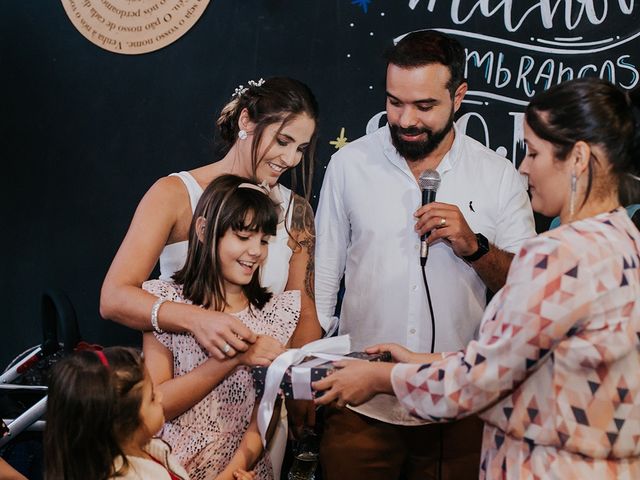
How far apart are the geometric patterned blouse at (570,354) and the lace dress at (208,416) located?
2.67 feet

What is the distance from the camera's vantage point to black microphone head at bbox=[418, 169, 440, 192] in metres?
2.68

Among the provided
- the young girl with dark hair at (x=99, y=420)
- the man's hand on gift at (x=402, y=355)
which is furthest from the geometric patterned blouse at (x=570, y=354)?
the young girl with dark hair at (x=99, y=420)

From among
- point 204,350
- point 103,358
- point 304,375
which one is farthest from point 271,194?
point 103,358

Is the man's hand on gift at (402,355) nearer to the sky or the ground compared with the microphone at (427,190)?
nearer to the ground

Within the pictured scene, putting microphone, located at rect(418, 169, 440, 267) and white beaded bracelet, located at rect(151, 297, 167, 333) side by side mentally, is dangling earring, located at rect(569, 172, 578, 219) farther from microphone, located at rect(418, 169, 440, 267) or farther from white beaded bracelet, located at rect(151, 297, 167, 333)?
white beaded bracelet, located at rect(151, 297, 167, 333)

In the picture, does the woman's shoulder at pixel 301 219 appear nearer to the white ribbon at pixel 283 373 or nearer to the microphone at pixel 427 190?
the microphone at pixel 427 190

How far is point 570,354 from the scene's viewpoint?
5.90ft

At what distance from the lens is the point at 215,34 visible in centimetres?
383

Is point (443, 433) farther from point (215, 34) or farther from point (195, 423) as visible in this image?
point (215, 34)

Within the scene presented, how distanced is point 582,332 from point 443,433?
1.08 meters

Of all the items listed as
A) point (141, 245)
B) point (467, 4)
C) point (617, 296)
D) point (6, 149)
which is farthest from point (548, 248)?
point (6, 149)

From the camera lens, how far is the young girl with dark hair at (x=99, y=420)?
194cm

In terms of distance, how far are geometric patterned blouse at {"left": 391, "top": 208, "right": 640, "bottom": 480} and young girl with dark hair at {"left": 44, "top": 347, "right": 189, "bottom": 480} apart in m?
0.71

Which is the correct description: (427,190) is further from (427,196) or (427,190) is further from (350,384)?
(350,384)
